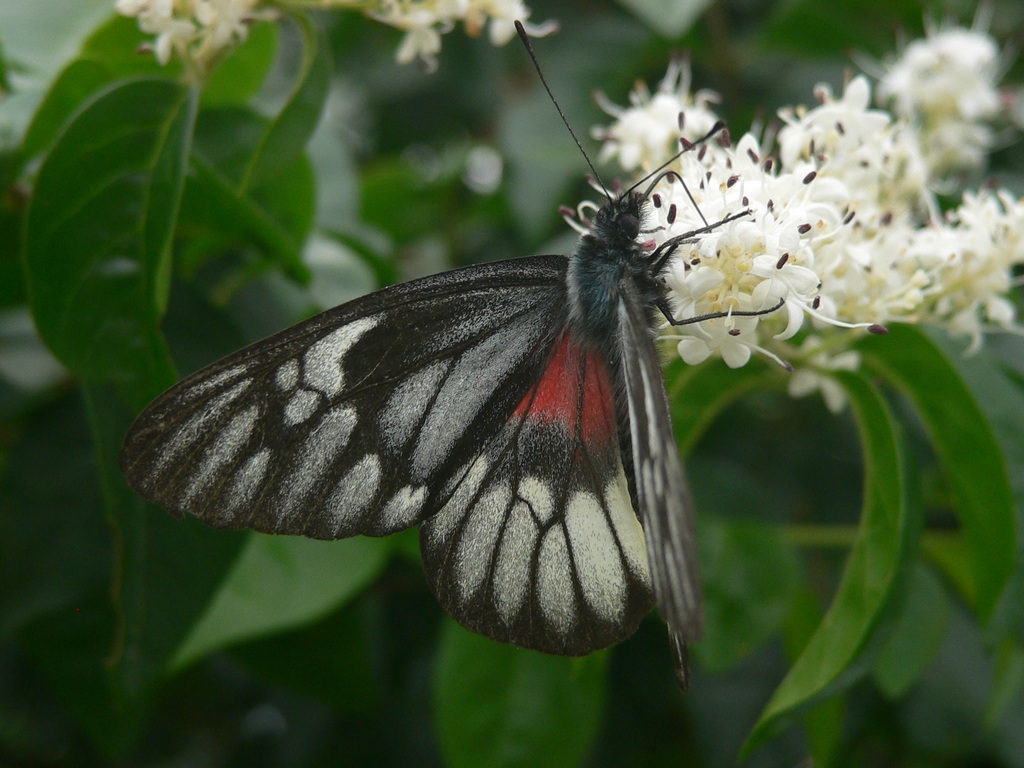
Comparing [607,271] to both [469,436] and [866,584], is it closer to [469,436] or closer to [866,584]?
[469,436]

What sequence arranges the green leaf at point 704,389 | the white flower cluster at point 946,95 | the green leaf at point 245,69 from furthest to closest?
the white flower cluster at point 946,95 → the green leaf at point 245,69 → the green leaf at point 704,389

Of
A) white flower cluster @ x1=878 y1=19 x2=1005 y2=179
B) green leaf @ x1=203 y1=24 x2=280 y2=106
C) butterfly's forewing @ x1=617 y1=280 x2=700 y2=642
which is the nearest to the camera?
butterfly's forewing @ x1=617 y1=280 x2=700 y2=642

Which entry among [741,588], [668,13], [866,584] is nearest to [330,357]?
[866,584]

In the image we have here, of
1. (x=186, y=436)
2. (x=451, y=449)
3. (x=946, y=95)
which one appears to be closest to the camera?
(x=186, y=436)

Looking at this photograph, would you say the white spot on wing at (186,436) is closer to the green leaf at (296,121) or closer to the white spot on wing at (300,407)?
the white spot on wing at (300,407)

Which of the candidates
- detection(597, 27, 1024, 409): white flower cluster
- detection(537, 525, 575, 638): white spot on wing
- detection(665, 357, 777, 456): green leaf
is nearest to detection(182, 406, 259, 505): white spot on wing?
detection(537, 525, 575, 638): white spot on wing

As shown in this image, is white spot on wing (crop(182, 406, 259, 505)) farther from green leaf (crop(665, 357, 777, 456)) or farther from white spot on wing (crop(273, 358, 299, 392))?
green leaf (crop(665, 357, 777, 456))

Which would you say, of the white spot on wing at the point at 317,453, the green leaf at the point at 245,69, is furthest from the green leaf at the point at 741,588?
the green leaf at the point at 245,69
